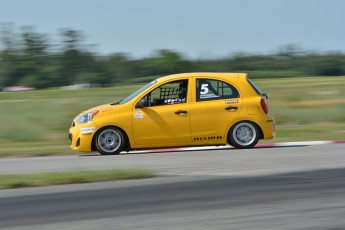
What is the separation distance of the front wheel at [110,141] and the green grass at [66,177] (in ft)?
10.6

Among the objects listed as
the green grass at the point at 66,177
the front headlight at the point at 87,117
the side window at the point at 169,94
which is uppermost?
the side window at the point at 169,94

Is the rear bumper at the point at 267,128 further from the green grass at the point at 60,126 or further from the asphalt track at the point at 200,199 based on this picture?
the green grass at the point at 60,126

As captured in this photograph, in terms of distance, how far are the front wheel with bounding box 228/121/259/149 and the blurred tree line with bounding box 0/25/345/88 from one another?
163ft

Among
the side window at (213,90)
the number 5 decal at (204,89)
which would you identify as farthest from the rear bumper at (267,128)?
the number 5 decal at (204,89)

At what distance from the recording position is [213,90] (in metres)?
14.1

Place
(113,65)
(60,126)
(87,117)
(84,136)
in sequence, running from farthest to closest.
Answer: (113,65)
(60,126)
(87,117)
(84,136)

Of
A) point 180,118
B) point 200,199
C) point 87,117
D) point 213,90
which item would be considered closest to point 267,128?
point 213,90

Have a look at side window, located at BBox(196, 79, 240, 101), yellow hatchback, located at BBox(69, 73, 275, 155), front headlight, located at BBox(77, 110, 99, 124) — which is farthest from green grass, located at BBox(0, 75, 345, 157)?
side window, located at BBox(196, 79, 240, 101)

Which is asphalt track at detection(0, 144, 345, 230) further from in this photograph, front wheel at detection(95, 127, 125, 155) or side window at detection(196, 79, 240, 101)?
side window at detection(196, 79, 240, 101)

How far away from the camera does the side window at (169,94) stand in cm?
1404

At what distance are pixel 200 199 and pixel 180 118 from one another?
5.86m

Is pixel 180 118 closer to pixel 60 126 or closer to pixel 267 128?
pixel 267 128

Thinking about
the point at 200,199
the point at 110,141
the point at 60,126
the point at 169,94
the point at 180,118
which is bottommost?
the point at 200,199

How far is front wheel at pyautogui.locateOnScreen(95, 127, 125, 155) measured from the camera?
1386 cm
